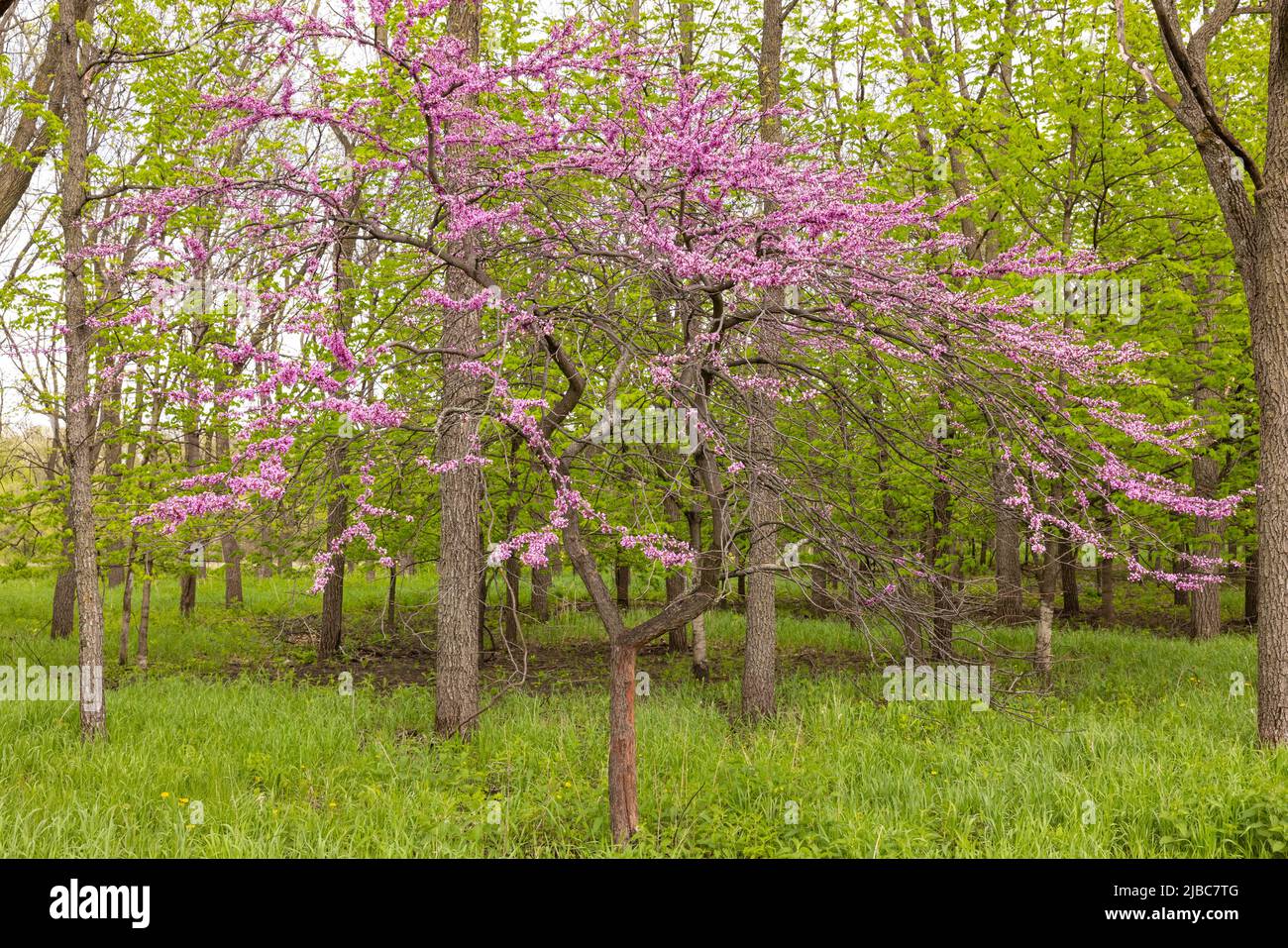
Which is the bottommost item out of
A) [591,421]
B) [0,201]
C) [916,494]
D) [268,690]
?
[268,690]

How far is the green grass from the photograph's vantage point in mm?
5023

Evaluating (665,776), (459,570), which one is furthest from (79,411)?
(665,776)

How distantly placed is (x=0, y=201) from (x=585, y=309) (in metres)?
8.23

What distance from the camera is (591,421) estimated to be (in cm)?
999

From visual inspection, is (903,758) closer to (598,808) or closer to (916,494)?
(598,808)

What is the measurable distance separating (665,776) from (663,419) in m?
2.72

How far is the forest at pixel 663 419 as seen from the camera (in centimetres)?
516

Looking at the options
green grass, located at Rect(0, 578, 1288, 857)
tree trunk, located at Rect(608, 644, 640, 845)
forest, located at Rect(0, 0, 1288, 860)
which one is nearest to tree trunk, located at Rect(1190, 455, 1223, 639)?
forest, located at Rect(0, 0, 1288, 860)

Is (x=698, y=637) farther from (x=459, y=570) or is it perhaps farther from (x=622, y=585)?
(x=622, y=585)

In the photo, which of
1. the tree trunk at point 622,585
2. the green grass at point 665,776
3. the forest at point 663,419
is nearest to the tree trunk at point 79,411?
the forest at point 663,419

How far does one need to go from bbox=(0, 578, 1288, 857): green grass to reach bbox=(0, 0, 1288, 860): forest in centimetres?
5

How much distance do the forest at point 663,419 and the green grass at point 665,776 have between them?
50 millimetres
